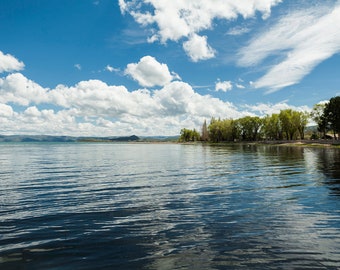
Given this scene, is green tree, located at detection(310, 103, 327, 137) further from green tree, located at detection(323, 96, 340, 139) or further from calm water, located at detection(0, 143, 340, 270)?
calm water, located at detection(0, 143, 340, 270)

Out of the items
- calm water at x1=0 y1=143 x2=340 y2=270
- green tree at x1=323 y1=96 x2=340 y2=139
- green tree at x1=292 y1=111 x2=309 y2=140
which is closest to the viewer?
calm water at x1=0 y1=143 x2=340 y2=270

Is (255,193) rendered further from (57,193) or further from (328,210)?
Answer: (57,193)

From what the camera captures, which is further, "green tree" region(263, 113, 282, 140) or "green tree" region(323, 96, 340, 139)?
"green tree" region(263, 113, 282, 140)

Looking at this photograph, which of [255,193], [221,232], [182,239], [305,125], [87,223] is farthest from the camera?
[305,125]

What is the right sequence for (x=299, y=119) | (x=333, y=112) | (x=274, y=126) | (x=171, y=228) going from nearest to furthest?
(x=171, y=228)
(x=333, y=112)
(x=299, y=119)
(x=274, y=126)

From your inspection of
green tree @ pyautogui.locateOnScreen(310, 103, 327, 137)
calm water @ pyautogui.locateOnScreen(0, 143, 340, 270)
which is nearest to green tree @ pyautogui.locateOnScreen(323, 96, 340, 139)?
green tree @ pyautogui.locateOnScreen(310, 103, 327, 137)

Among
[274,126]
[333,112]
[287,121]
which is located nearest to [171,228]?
[333,112]

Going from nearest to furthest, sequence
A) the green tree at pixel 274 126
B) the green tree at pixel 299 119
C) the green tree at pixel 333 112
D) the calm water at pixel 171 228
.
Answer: the calm water at pixel 171 228 < the green tree at pixel 333 112 < the green tree at pixel 299 119 < the green tree at pixel 274 126

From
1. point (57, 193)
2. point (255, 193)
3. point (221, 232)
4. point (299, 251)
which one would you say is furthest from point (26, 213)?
point (255, 193)

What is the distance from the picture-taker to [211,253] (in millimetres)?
9812

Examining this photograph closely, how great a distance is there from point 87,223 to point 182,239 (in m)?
5.51

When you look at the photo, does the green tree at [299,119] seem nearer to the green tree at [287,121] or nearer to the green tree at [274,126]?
the green tree at [287,121]

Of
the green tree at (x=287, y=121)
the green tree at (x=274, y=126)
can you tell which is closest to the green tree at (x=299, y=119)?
the green tree at (x=287, y=121)

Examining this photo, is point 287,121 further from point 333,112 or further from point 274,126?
point 333,112
